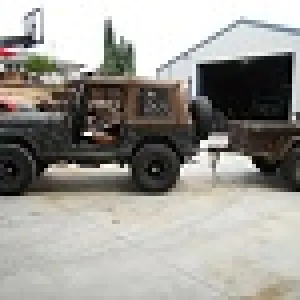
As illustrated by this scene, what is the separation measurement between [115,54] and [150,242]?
2.76 metres

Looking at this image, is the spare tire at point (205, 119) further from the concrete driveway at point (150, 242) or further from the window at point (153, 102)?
the concrete driveway at point (150, 242)

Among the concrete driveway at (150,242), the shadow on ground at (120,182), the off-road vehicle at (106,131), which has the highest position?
the off-road vehicle at (106,131)

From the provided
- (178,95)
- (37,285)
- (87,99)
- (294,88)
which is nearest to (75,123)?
(87,99)

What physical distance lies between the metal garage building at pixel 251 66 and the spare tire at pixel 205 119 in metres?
1.02

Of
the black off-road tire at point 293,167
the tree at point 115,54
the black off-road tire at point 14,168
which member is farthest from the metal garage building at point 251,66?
the black off-road tire at point 14,168

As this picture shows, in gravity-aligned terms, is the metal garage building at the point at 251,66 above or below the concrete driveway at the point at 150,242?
above

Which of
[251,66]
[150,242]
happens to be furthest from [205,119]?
[251,66]

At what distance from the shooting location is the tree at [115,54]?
3.99m

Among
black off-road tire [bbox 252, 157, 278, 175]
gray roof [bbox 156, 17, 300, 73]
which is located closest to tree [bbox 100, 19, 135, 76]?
gray roof [bbox 156, 17, 300, 73]

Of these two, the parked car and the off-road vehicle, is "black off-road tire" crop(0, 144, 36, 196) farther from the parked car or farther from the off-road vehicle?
the parked car

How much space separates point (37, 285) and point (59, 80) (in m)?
2.38

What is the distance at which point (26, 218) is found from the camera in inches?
113

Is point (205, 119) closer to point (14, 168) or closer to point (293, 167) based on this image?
point (293, 167)

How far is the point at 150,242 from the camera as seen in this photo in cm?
247
